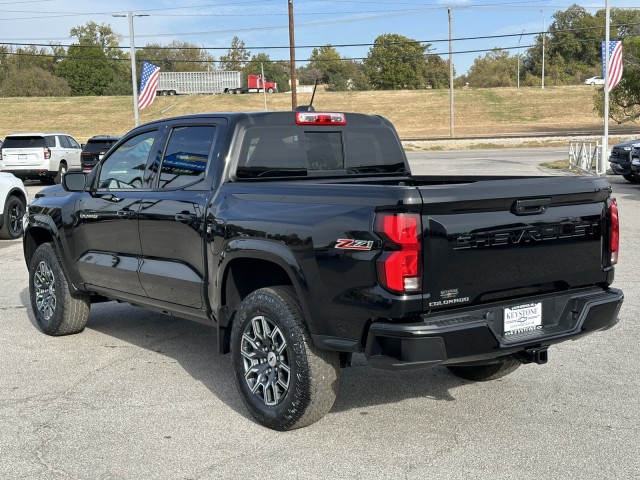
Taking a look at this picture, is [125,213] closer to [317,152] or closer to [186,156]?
[186,156]

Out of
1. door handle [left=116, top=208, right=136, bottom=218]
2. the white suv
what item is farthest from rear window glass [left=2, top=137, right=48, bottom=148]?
door handle [left=116, top=208, right=136, bottom=218]

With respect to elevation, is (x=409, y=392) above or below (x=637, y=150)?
below

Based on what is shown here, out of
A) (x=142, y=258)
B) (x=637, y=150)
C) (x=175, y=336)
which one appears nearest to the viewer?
(x=142, y=258)

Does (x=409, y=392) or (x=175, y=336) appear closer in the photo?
(x=409, y=392)

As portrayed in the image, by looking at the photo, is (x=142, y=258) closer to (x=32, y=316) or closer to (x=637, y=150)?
(x=32, y=316)

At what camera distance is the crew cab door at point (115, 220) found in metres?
5.95

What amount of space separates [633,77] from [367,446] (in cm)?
4439

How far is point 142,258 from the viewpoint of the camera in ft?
19.2

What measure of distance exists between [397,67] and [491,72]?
27165 mm

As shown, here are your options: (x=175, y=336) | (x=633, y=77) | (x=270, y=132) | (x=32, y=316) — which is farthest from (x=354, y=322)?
(x=633, y=77)

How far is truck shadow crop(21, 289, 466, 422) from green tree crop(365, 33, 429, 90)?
4089 inches

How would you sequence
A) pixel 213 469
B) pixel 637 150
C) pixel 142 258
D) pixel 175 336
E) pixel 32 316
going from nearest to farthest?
pixel 213 469
pixel 142 258
pixel 175 336
pixel 32 316
pixel 637 150

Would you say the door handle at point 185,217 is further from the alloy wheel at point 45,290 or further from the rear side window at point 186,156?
the alloy wheel at point 45,290

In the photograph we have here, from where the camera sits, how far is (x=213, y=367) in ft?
19.8
